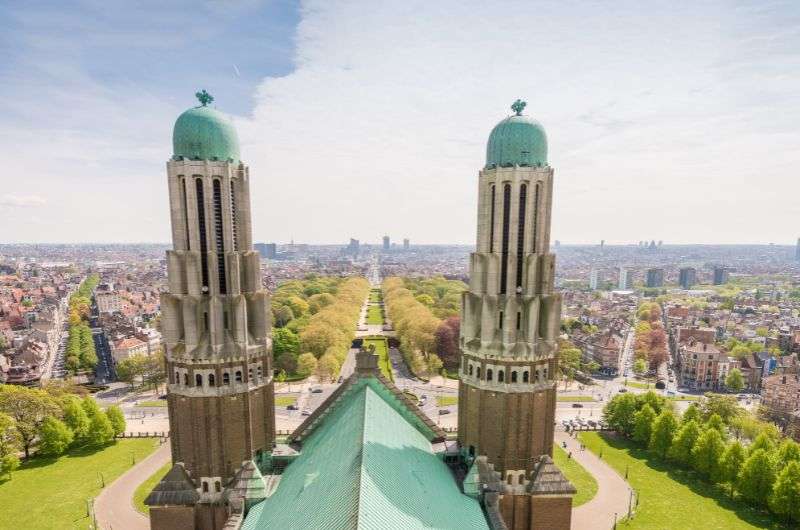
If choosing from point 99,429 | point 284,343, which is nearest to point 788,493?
point 99,429

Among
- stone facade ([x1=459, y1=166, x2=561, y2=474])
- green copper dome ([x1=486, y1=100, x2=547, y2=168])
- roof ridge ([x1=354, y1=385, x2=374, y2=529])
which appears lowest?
roof ridge ([x1=354, y1=385, x2=374, y2=529])

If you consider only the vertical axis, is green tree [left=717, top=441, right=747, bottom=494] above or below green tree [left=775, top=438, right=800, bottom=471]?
below

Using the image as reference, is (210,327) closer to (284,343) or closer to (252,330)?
(252,330)

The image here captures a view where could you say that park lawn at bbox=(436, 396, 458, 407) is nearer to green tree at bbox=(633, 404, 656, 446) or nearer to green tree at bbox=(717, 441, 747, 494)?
green tree at bbox=(633, 404, 656, 446)

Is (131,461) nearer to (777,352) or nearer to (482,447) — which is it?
(482,447)

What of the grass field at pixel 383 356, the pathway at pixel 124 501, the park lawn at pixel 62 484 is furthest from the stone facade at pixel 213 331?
the grass field at pixel 383 356

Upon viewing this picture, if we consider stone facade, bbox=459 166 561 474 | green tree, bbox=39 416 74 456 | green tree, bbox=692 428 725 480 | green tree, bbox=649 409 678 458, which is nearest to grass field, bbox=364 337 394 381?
green tree, bbox=649 409 678 458

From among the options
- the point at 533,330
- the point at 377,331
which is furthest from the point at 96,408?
the point at 377,331
